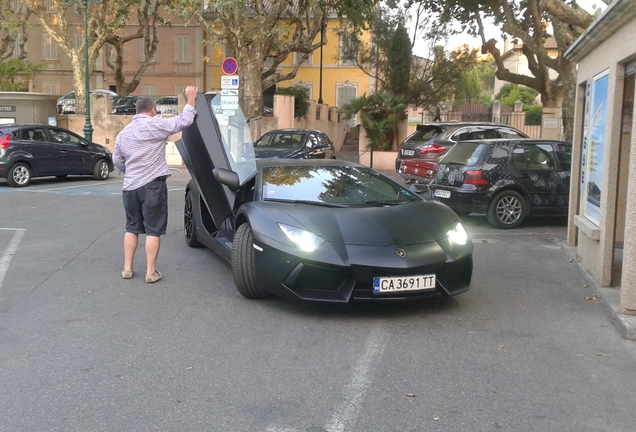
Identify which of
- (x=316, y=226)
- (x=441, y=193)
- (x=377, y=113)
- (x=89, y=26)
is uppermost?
(x=89, y=26)

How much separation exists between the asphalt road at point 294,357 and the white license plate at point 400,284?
12.2 inches

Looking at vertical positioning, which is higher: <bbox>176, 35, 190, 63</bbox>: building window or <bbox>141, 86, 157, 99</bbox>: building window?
<bbox>176, 35, 190, 63</bbox>: building window

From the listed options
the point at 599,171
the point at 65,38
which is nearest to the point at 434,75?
the point at 65,38

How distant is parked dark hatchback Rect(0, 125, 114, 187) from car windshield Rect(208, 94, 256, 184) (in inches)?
431

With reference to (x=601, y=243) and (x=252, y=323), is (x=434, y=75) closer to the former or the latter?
(x=601, y=243)

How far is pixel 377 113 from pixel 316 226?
1797cm

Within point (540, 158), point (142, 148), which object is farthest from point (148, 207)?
point (540, 158)

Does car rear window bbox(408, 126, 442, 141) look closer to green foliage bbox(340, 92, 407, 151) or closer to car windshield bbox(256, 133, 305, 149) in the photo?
car windshield bbox(256, 133, 305, 149)

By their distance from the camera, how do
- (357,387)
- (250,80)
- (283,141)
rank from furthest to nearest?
(250,80)
(283,141)
(357,387)

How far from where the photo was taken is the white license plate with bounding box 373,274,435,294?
18.7 feet

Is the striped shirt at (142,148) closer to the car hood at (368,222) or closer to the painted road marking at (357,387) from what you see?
the car hood at (368,222)

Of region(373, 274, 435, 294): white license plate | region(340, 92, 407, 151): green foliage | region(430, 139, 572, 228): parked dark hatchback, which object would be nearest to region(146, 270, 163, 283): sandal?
region(373, 274, 435, 294): white license plate

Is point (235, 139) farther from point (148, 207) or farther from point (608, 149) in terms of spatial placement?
point (608, 149)

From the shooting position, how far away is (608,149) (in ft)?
22.5
